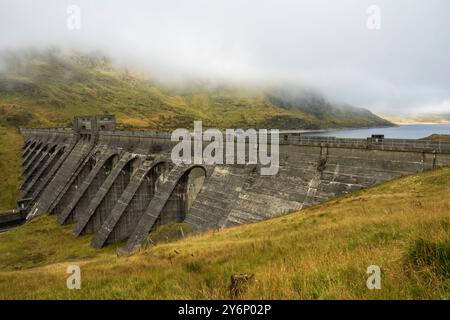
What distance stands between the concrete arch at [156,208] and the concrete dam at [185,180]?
15cm

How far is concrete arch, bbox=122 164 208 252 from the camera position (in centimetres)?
4021

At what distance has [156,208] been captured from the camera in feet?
138

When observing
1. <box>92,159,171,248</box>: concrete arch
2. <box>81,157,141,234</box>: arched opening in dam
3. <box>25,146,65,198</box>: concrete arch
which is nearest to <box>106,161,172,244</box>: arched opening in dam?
<box>92,159,171,248</box>: concrete arch

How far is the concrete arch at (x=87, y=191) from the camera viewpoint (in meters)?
56.5

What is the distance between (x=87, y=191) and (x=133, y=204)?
15323mm

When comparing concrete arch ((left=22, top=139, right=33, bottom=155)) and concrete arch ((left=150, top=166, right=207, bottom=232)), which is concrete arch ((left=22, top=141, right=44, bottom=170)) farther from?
concrete arch ((left=150, top=166, right=207, bottom=232))

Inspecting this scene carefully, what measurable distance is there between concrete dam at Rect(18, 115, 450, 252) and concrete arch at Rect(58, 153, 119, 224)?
163 millimetres

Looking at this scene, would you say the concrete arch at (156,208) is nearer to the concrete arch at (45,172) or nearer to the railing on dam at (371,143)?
the railing on dam at (371,143)

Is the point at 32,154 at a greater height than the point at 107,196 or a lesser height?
greater

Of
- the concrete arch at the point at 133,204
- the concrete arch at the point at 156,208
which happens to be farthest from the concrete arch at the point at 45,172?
the concrete arch at the point at 156,208

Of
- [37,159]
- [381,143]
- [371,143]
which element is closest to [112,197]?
[371,143]

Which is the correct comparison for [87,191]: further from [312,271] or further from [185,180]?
[312,271]

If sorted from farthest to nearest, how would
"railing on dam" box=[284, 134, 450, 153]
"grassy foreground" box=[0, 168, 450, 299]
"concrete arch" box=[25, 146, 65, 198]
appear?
1. "concrete arch" box=[25, 146, 65, 198]
2. "railing on dam" box=[284, 134, 450, 153]
3. "grassy foreground" box=[0, 168, 450, 299]
